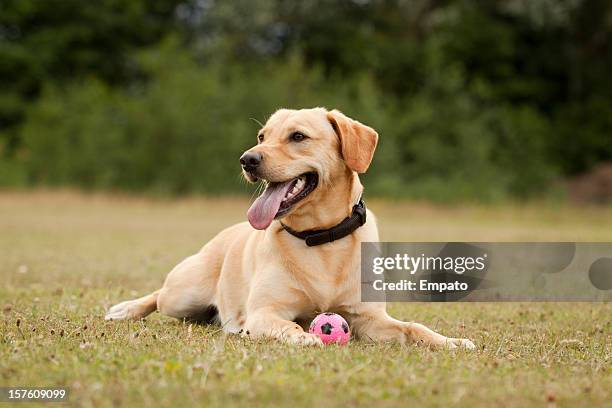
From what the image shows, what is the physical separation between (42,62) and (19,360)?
123 feet

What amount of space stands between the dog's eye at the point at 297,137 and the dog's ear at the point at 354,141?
30 cm

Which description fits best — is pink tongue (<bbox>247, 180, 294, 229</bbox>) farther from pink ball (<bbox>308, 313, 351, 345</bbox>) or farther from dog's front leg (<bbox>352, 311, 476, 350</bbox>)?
dog's front leg (<bbox>352, 311, 476, 350</bbox>)

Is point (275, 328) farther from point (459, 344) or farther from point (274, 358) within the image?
point (459, 344)

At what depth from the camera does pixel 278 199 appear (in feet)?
18.3

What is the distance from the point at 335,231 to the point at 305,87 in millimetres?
28916

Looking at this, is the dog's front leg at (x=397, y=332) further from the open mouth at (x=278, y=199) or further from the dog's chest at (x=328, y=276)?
the open mouth at (x=278, y=199)

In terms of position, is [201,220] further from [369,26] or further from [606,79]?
[606,79]

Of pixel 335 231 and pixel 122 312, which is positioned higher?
pixel 335 231

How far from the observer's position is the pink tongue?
5531 millimetres

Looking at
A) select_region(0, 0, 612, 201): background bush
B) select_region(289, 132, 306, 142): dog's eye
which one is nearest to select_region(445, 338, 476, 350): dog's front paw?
select_region(289, 132, 306, 142): dog's eye

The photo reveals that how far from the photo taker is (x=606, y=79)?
41.7 m

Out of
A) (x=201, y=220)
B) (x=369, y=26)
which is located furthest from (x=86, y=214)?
(x=369, y=26)

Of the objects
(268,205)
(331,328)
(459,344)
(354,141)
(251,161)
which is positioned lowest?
(459,344)

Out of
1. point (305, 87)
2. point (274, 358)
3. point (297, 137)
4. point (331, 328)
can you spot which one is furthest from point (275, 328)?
point (305, 87)
